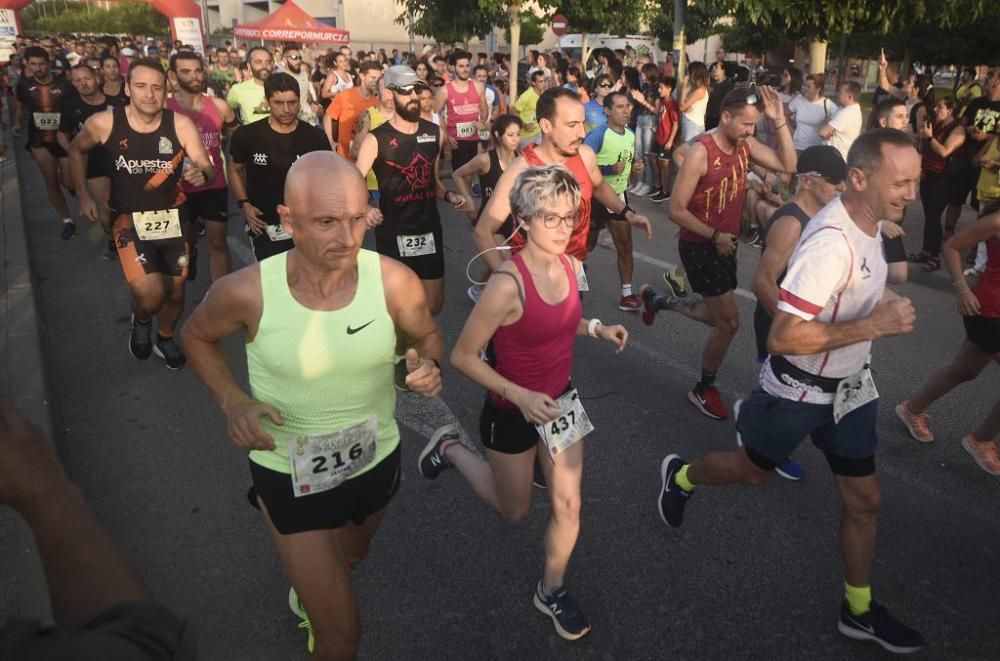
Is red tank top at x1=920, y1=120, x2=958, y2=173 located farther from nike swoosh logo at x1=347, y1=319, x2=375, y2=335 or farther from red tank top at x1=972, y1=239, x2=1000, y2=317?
nike swoosh logo at x1=347, y1=319, x2=375, y2=335

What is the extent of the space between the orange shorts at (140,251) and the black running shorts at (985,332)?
203 inches

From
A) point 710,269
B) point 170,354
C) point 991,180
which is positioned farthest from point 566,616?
point 991,180

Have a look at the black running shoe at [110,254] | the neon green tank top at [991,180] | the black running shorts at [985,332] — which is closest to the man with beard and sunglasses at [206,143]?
the black running shoe at [110,254]

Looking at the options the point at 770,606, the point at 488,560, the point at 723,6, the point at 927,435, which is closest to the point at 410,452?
the point at 488,560

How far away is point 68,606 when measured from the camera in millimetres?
1144

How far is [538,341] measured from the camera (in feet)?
9.45

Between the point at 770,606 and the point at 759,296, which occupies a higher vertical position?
the point at 759,296

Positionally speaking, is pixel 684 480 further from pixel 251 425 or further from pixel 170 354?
pixel 170 354

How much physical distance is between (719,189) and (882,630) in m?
2.86

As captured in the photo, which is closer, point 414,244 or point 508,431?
point 508,431

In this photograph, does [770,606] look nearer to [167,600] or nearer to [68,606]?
[167,600]

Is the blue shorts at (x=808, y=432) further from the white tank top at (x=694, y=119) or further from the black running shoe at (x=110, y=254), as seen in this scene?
the white tank top at (x=694, y=119)

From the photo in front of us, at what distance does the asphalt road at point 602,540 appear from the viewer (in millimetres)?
2967

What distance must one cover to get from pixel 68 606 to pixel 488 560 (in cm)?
243
